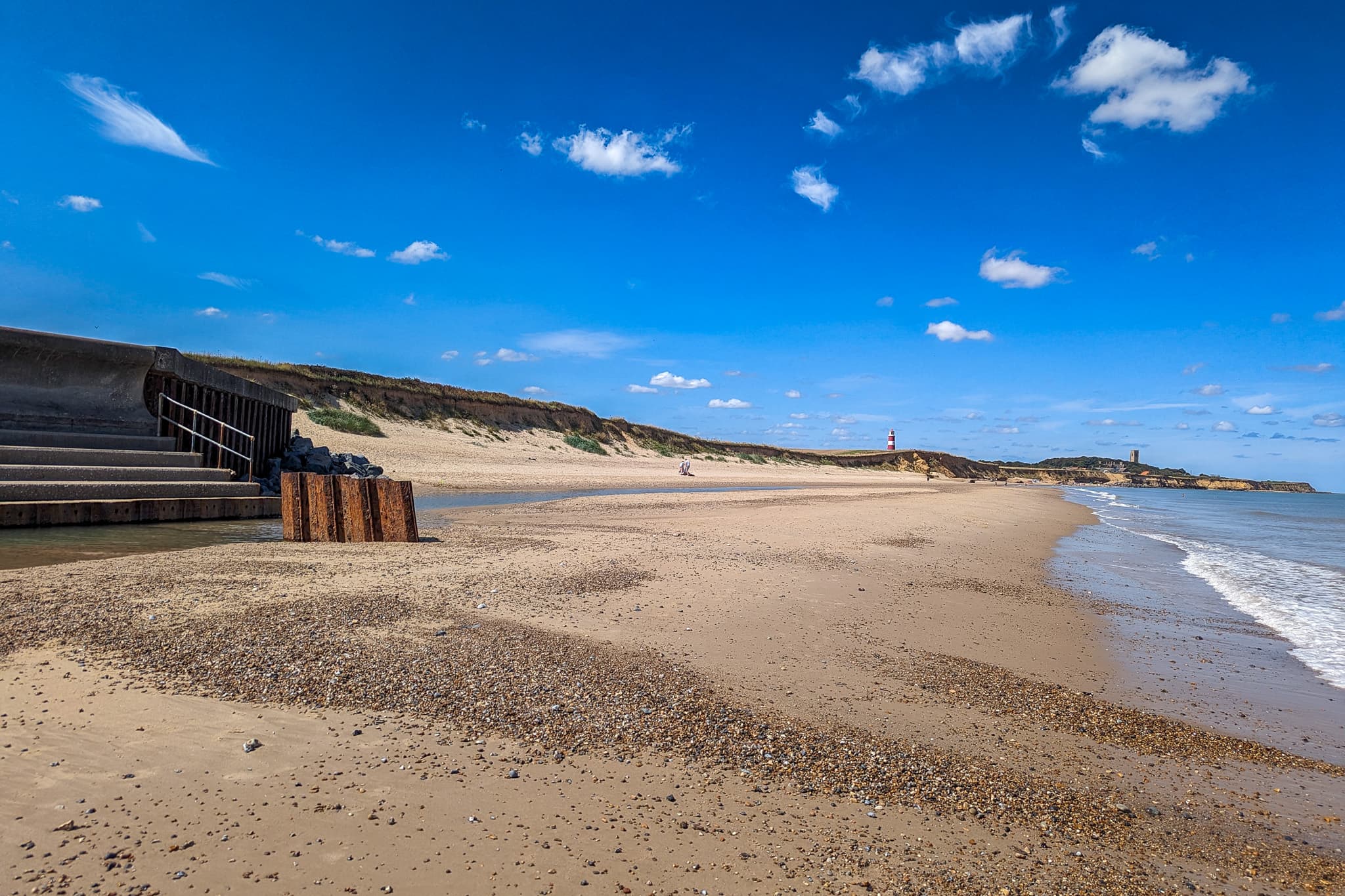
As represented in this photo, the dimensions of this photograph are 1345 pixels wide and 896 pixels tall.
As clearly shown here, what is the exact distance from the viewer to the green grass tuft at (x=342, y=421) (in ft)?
96.8

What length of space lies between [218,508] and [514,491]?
1158 centimetres

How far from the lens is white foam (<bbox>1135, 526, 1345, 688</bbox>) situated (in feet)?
21.7

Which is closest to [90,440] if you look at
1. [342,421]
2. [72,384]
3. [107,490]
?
[72,384]

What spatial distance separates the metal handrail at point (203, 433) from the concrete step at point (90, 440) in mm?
394

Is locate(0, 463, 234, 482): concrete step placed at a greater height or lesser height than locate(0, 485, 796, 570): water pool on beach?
greater

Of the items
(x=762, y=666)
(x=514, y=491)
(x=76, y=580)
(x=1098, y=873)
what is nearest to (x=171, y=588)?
(x=76, y=580)

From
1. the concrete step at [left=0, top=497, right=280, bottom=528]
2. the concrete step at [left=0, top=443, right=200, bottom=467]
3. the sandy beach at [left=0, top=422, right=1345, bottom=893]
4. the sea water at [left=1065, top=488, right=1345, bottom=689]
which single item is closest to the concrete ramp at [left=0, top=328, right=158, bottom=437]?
the concrete step at [left=0, top=443, right=200, bottom=467]

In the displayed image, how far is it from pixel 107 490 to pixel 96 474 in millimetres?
686

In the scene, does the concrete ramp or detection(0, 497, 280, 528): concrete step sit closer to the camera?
detection(0, 497, 280, 528): concrete step

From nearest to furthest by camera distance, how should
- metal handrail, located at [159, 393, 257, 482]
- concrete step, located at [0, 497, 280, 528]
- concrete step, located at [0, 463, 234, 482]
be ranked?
concrete step, located at [0, 497, 280, 528]
concrete step, located at [0, 463, 234, 482]
metal handrail, located at [159, 393, 257, 482]

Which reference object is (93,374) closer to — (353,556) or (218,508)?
(218,508)

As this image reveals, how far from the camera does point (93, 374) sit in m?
13.5

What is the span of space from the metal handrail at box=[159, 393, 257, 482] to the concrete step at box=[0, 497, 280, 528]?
2064mm

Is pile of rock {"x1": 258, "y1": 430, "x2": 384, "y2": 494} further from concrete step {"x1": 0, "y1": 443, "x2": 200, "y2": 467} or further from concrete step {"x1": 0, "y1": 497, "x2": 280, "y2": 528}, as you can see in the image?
concrete step {"x1": 0, "y1": 497, "x2": 280, "y2": 528}
